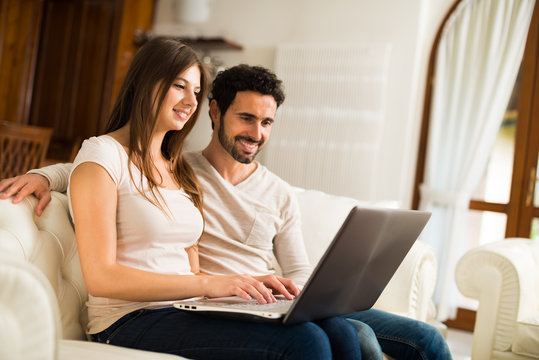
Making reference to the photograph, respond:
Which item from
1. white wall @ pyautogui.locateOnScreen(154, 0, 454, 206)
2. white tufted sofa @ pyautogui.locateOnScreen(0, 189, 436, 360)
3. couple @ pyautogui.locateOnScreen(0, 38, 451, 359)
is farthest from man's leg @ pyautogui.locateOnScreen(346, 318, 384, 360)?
white wall @ pyautogui.locateOnScreen(154, 0, 454, 206)

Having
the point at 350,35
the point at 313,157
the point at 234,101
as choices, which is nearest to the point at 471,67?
the point at 350,35

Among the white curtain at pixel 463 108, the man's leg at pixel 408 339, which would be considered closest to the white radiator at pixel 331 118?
the white curtain at pixel 463 108

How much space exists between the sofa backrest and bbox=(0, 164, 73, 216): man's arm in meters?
0.02

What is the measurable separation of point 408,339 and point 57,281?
3.22 feet

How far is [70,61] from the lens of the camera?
535cm

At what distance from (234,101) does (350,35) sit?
2724 mm

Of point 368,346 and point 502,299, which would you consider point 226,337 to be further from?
point 502,299

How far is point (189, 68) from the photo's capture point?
5.10 feet

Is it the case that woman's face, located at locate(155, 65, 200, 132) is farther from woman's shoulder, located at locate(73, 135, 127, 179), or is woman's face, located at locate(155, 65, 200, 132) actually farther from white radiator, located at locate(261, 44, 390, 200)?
white radiator, located at locate(261, 44, 390, 200)

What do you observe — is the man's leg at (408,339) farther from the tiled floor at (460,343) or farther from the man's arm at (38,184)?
the tiled floor at (460,343)

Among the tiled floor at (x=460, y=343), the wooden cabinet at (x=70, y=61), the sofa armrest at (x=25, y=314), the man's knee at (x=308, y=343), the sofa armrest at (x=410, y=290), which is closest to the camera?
the sofa armrest at (x=25, y=314)

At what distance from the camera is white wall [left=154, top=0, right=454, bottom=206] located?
13.8ft

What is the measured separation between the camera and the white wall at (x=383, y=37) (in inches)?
165

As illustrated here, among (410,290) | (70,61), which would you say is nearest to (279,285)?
(410,290)
